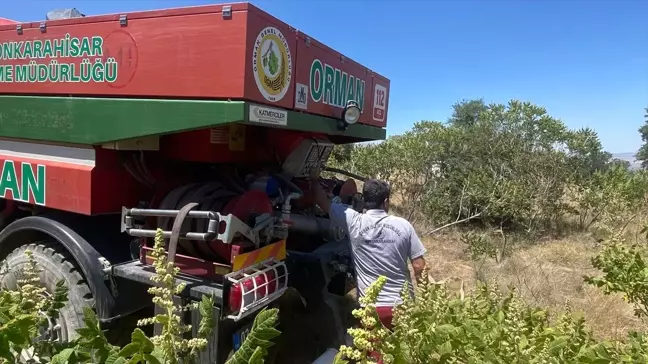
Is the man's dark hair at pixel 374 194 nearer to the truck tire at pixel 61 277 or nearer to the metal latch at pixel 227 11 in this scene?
the metal latch at pixel 227 11

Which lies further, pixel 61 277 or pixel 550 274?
pixel 550 274

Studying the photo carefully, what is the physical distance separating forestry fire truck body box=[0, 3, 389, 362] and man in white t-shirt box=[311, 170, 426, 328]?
0.29 meters

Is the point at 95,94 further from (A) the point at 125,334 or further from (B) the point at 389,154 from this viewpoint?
(B) the point at 389,154

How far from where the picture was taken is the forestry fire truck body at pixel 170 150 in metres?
2.67

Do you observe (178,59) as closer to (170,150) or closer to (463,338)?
(170,150)

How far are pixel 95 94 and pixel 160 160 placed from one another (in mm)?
706

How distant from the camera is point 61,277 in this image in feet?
10.6

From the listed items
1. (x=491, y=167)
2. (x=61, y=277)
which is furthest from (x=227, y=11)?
(x=491, y=167)

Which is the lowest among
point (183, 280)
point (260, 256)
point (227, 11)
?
point (183, 280)

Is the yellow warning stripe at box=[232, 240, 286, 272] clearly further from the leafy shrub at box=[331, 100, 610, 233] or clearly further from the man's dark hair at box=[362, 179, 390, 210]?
the leafy shrub at box=[331, 100, 610, 233]

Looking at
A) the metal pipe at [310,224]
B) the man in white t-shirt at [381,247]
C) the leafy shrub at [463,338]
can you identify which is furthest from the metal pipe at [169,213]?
the leafy shrub at [463,338]

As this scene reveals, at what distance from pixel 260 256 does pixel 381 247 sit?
89 cm

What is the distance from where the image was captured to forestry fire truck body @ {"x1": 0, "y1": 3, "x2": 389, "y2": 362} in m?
2.67

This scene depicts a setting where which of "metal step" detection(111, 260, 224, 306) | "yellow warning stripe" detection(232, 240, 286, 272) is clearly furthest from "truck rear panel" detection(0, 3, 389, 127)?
"metal step" detection(111, 260, 224, 306)
